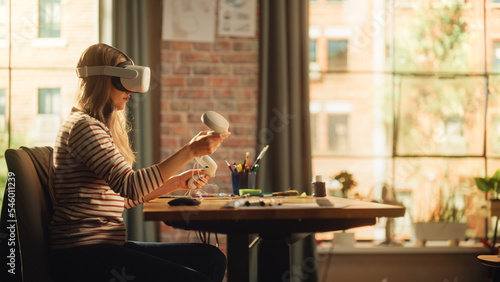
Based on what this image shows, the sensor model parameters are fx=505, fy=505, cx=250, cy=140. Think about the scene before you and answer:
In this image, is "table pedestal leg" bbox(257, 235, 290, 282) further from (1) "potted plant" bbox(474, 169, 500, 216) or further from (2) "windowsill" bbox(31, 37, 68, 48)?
(2) "windowsill" bbox(31, 37, 68, 48)

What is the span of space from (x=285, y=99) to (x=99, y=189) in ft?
5.55

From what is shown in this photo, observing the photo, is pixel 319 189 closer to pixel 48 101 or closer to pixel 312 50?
pixel 312 50

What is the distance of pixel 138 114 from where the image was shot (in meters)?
2.93

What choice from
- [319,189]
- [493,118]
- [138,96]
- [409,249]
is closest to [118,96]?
[319,189]

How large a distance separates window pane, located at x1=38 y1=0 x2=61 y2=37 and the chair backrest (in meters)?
1.98

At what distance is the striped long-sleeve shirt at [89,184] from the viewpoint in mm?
1401

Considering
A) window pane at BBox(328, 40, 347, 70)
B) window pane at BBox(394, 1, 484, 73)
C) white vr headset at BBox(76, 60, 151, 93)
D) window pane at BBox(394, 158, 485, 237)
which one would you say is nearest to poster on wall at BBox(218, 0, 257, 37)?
window pane at BBox(328, 40, 347, 70)

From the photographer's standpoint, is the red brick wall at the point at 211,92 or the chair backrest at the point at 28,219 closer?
the chair backrest at the point at 28,219

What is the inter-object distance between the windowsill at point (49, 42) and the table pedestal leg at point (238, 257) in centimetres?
209

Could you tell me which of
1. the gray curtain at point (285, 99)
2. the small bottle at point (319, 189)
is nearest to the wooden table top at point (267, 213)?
the small bottle at point (319, 189)

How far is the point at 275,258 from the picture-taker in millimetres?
1479

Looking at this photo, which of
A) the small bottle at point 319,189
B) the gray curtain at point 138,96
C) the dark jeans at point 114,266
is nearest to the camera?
the dark jeans at point 114,266

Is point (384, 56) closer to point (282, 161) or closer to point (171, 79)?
point (282, 161)

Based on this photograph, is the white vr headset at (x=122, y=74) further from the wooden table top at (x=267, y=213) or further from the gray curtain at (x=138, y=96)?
the gray curtain at (x=138, y=96)
